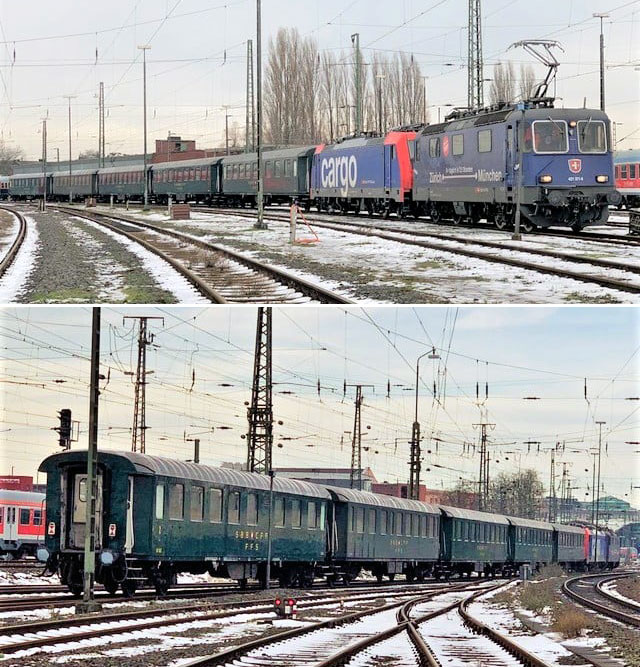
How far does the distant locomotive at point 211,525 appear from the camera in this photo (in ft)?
71.0

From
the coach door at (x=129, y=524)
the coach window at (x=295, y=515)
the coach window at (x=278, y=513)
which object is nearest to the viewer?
the coach door at (x=129, y=524)

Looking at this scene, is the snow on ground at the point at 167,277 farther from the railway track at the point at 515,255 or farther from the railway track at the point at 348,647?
the railway track at the point at 515,255

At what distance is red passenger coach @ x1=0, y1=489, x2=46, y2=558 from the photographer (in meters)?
41.5

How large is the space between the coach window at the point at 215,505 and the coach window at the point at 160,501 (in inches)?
82.3

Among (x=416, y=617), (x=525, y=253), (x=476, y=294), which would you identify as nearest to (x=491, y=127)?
(x=525, y=253)

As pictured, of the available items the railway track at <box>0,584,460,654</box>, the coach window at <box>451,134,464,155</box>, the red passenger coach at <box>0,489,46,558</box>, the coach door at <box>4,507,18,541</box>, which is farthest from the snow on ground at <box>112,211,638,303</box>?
the coach door at <box>4,507,18,541</box>

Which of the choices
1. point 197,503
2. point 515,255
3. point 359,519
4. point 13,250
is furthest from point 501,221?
point 197,503

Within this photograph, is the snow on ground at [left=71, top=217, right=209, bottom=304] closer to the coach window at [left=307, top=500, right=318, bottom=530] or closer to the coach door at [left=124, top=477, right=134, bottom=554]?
the coach door at [left=124, top=477, right=134, bottom=554]

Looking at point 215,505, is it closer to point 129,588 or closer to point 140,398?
point 129,588

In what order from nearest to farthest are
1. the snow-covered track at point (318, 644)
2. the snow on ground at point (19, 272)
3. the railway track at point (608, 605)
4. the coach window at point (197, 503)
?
the snow-covered track at point (318, 644)
the snow on ground at point (19, 272)
the coach window at point (197, 503)
the railway track at point (608, 605)

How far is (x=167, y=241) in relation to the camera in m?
35.6

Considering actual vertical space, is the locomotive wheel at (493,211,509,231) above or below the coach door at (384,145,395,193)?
below

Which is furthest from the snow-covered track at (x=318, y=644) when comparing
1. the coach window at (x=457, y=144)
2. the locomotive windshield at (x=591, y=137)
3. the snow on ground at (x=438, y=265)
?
the coach window at (x=457, y=144)

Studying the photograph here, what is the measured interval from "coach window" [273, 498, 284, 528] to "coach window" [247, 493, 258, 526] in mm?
1018
